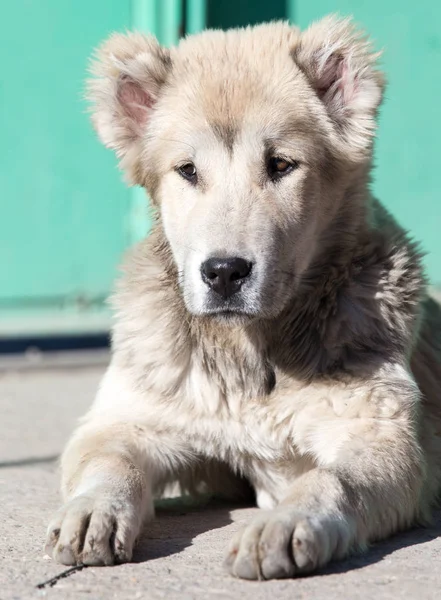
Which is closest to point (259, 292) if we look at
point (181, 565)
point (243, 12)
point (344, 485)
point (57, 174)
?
point (344, 485)

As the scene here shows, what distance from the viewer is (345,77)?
12.4 ft

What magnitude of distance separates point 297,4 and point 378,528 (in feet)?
17.6

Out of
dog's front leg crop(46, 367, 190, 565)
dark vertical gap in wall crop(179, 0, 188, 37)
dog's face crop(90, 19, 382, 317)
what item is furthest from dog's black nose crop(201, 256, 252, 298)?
dark vertical gap in wall crop(179, 0, 188, 37)

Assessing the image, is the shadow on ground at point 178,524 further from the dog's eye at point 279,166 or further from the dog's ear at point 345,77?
the dog's ear at point 345,77

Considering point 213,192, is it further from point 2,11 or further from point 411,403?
point 2,11

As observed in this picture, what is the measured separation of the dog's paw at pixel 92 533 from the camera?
9.32 ft

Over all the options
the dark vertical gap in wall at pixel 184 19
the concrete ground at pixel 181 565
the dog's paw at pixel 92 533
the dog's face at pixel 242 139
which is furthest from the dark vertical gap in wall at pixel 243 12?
the dog's paw at pixel 92 533

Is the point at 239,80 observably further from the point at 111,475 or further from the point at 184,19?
the point at 184,19

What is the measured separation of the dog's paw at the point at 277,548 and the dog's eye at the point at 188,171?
1.31 m

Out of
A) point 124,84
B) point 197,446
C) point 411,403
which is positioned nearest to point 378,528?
point 411,403

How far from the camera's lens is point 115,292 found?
4.02m

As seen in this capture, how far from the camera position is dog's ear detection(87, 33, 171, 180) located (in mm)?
3822

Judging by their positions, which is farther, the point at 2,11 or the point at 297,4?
the point at 297,4

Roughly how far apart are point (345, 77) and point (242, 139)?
513mm
